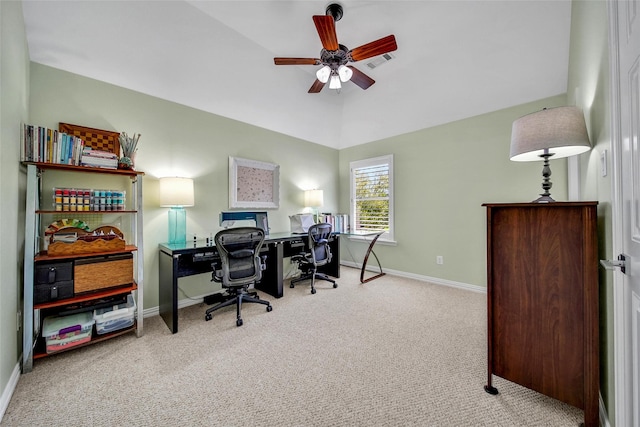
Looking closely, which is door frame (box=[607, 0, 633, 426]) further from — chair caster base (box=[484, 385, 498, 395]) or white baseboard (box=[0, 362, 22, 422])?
white baseboard (box=[0, 362, 22, 422])

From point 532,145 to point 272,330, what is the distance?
2.46 m

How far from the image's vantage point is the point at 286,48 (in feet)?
9.80

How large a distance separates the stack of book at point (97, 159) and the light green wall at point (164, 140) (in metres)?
0.56

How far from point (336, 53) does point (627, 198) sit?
2189 mm

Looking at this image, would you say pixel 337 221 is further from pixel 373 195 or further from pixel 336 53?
pixel 336 53

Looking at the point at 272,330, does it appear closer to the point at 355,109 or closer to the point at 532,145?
the point at 532,145

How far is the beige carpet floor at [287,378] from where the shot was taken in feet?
4.46

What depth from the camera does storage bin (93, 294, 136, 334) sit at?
2.06m

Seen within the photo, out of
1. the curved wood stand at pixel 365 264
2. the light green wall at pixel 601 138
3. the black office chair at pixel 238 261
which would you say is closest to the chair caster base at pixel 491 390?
the light green wall at pixel 601 138

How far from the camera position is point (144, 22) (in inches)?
89.5

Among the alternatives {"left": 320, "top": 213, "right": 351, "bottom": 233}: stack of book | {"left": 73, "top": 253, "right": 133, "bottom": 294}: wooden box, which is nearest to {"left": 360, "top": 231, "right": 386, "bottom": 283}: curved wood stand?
{"left": 320, "top": 213, "right": 351, "bottom": 233}: stack of book

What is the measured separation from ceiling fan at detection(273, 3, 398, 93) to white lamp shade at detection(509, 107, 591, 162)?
1222mm

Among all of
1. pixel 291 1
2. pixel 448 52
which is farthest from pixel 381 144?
pixel 291 1

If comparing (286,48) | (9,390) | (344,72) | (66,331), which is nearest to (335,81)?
(344,72)
